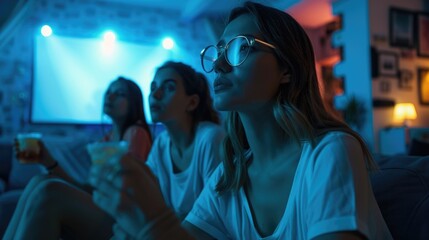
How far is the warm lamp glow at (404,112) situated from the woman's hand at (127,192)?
16.5 feet

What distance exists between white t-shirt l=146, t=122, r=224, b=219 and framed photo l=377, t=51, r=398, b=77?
3780 mm

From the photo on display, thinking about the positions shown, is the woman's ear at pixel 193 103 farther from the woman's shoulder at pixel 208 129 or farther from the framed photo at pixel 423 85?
the framed photo at pixel 423 85

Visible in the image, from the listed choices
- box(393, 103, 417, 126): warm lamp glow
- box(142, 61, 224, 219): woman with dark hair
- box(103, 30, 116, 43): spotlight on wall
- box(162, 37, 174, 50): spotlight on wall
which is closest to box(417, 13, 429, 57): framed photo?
box(393, 103, 417, 126): warm lamp glow

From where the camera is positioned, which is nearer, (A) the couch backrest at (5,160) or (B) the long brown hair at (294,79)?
(B) the long brown hair at (294,79)

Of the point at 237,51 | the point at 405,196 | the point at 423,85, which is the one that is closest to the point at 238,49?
the point at 237,51

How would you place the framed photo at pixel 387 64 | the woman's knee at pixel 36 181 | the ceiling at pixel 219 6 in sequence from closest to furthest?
the woman's knee at pixel 36 181 → the framed photo at pixel 387 64 → the ceiling at pixel 219 6

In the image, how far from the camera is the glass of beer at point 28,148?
5.75ft

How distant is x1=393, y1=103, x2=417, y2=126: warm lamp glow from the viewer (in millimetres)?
4926

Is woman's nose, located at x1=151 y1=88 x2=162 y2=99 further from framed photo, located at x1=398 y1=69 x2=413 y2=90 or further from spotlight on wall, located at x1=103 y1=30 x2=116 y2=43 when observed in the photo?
framed photo, located at x1=398 y1=69 x2=413 y2=90

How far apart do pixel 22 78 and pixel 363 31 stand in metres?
4.47

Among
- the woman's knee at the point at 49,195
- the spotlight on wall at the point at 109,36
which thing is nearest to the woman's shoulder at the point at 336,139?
the woman's knee at the point at 49,195

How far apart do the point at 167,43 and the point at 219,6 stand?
3.09 feet

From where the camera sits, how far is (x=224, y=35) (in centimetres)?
101

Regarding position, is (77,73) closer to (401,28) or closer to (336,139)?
(401,28)
